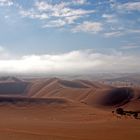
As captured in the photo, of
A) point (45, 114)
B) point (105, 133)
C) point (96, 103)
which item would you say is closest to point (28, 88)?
point (96, 103)

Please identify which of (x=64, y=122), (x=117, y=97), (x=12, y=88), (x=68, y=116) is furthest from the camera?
(x=12, y=88)

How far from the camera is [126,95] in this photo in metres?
60.2

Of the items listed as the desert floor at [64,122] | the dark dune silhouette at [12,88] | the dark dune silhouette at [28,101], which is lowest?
the desert floor at [64,122]

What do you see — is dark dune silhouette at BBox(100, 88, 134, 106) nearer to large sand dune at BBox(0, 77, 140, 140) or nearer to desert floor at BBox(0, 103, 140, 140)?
large sand dune at BBox(0, 77, 140, 140)

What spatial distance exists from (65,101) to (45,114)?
28.0ft

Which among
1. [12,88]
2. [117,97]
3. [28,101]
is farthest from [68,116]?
[12,88]

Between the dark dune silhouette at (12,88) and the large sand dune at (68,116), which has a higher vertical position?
the dark dune silhouette at (12,88)

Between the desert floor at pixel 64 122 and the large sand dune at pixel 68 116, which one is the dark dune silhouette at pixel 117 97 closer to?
the large sand dune at pixel 68 116

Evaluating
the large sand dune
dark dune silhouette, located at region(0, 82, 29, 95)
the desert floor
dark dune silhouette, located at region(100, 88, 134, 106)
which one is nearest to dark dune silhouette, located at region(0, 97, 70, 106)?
the large sand dune

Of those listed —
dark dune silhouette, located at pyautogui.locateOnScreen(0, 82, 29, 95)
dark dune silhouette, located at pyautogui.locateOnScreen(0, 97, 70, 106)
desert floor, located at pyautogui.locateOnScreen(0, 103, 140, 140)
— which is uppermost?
dark dune silhouette, located at pyautogui.locateOnScreen(0, 82, 29, 95)

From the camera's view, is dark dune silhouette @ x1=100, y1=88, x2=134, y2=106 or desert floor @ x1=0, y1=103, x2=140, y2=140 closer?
desert floor @ x1=0, y1=103, x2=140, y2=140

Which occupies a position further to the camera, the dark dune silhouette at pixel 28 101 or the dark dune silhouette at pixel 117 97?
the dark dune silhouette at pixel 117 97

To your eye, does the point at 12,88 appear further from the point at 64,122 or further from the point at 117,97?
the point at 64,122

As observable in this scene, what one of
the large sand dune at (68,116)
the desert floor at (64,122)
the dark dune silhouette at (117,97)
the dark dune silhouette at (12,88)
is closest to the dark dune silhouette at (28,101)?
the large sand dune at (68,116)
